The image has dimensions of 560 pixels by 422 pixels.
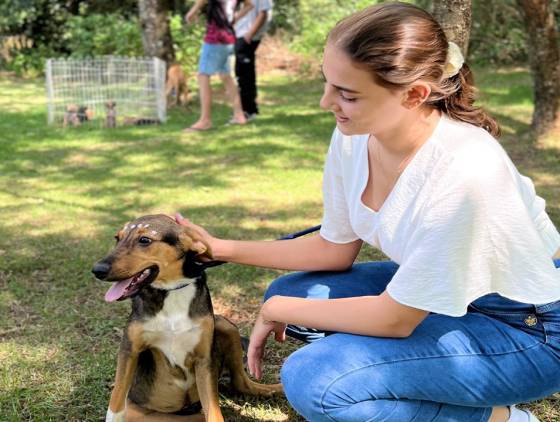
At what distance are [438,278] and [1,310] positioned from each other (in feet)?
8.93

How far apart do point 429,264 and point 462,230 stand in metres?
0.13

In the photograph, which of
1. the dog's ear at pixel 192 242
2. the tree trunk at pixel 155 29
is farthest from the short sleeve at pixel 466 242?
the tree trunk at pixel 155 29

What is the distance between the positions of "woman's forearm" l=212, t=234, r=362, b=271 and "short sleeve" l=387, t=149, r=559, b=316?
68cm

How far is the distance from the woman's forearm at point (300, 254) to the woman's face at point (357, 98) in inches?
26.2

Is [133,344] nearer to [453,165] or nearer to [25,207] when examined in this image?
[453,165]

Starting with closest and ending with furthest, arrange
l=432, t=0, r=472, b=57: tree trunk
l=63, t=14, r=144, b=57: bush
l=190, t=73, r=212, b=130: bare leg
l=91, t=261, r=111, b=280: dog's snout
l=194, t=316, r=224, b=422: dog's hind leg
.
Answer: l=91, t=261, r=111, b=280: dog's snout
l=194, t=316, r=224, b=422: dog's hind leg
l=432, t=0, r=472, b=57: tree trunk
l=190, t=73, r=212, b=130: bare leg
l=63, t=14, r=144, b=57: bush

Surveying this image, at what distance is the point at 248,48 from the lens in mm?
9484

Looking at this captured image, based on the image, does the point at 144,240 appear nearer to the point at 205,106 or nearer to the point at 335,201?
the point at 335,201

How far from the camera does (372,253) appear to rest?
4629 mm

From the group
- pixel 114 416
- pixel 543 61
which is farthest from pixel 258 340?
pixel 543 61

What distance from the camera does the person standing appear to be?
9.25 m

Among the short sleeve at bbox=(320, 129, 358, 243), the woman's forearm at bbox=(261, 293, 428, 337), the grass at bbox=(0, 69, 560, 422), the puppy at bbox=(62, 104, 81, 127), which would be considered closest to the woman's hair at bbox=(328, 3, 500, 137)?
the short sleeve at bbox=(320, 129, 358, 243)

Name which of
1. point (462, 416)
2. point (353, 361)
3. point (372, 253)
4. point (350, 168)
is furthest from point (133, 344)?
point (372, 253)

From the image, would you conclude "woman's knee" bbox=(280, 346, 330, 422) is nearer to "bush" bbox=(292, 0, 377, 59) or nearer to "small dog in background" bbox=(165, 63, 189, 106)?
"small dog in background" bbox=(165, 63, 189, 106)
